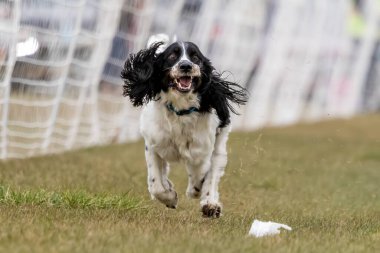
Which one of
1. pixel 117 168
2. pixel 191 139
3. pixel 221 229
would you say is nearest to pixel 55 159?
pixel 117 168

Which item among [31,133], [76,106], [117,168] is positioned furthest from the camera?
[76,106]

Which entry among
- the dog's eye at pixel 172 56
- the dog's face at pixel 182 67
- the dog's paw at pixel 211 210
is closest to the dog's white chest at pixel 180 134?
the dog's face at pixel 182 67

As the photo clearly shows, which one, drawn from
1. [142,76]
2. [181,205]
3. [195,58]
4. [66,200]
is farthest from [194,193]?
[66,200]

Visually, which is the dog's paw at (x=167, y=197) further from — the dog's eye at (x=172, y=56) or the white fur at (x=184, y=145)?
the dog's eye at (x=172, y=56)

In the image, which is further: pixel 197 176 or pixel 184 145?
pixel 197 176

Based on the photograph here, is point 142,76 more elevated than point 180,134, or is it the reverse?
point 142,76

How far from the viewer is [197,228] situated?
5.36m

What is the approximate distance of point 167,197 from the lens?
6.54 m

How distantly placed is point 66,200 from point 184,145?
88 centimetres

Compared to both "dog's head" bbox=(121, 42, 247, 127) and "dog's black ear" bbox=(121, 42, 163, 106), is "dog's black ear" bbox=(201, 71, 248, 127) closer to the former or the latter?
"dog's head" bbox=(121, 42, 247, 127)

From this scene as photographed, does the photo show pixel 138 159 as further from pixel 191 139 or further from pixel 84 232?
pixel 84 232

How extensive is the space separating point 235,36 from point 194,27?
221 cm

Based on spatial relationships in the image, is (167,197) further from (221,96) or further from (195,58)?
(195,58)

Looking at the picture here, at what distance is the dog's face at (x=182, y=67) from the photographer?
20.1ft
